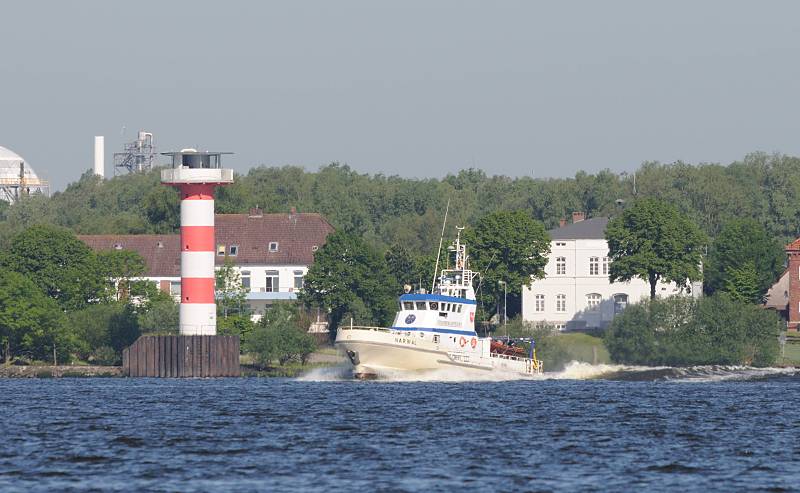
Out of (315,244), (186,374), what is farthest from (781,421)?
(315,244)

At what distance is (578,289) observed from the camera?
5197 inches

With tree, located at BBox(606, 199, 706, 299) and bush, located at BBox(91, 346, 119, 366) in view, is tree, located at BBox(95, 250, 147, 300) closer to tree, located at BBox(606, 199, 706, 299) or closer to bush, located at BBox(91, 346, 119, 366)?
bush, located at BBox(91, 346, 119, 366)

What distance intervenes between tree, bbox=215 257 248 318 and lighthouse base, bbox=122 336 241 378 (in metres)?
11.6

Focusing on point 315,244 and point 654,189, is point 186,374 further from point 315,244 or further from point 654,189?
point 654,189

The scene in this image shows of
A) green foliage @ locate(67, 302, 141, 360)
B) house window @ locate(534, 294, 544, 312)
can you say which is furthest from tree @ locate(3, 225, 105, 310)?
house window @ locate(534, 294, 544, 312)

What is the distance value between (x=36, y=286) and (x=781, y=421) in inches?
2187

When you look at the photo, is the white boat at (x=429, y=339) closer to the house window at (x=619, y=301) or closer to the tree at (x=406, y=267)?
the tree at (x=406, y=267)

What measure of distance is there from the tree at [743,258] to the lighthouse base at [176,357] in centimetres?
4510

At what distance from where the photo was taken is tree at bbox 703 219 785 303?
429 feet

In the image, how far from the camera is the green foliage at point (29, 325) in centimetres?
9962

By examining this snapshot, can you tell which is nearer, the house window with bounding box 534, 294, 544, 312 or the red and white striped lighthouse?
the red and white striped lighthouse

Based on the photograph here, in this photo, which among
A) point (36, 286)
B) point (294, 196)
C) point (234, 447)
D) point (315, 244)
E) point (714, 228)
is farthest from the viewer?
point (294, 196)

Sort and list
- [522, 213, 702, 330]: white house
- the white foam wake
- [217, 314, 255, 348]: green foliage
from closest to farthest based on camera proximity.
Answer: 1. the white foam wake
2. [217, 314, 255, 348]: green foliage
3. [522, 213, 702, 330]: white house

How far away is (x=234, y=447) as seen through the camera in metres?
53.6
